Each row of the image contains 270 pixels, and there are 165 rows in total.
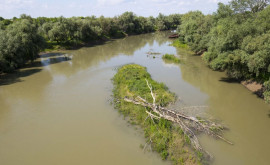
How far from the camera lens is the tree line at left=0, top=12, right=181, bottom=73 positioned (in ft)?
99.7

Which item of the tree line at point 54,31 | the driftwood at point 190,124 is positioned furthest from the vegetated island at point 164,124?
the tree line at point 54,31

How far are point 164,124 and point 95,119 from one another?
6591 mm

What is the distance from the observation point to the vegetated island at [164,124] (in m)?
12.0

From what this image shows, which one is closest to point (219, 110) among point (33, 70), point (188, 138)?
point (188, 138)

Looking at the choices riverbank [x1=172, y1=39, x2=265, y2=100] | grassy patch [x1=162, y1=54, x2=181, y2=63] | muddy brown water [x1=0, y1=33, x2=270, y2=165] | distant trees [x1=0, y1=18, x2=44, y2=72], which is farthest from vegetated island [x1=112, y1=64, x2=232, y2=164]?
distant trees [x1=0, y1=18, x2=44, y2=72]

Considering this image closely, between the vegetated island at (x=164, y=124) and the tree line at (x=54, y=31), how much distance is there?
21.8 meters

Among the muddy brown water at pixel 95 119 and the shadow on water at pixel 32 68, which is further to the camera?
the shadow on water at pixel 32 68

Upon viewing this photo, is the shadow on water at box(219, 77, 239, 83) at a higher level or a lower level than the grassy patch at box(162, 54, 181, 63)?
lower

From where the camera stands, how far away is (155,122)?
14906 millimetres

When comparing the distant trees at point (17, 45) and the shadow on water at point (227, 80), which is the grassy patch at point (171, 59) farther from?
the distant trees at point (17, 45)

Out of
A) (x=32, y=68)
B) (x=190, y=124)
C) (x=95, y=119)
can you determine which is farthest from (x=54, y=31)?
(x=190, y=124)

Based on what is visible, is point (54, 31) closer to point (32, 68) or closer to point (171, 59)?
point (32, 68)

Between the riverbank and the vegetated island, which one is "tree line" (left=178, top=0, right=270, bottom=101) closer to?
the riverbank

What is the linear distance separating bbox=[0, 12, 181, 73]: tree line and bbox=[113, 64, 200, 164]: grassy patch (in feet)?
66.0
